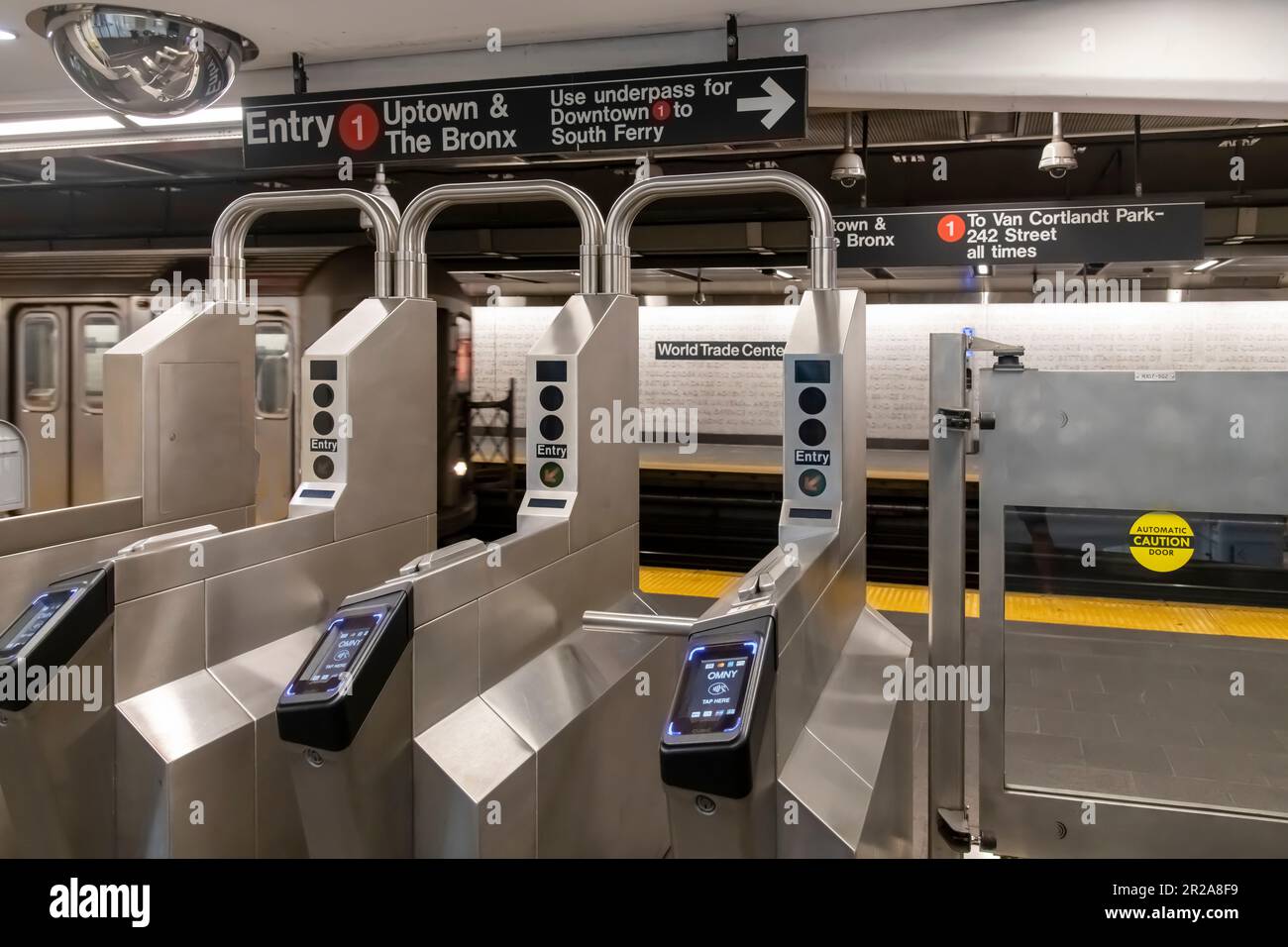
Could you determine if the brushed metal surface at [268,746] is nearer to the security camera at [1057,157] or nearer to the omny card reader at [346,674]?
the omny card reader at [346,674]

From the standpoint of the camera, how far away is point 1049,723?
5055mm

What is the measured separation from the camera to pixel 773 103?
147 inches

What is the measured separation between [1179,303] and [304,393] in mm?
7716

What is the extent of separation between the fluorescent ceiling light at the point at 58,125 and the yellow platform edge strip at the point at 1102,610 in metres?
4.38

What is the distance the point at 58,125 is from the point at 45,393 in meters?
2.82

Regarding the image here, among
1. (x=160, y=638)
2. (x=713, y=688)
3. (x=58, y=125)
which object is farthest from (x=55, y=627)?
(x=58, y=125)

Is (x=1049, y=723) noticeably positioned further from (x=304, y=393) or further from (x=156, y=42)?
(x=156, y=42)

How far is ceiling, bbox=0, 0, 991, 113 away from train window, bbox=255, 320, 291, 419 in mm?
2623

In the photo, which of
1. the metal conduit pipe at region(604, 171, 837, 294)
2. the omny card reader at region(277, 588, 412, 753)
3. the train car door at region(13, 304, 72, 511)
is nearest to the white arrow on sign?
the metal conduit pipe at region(604, 171, 837, 294)

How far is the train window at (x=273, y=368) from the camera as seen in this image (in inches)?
273

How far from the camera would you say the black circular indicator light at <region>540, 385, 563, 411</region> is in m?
3.19
